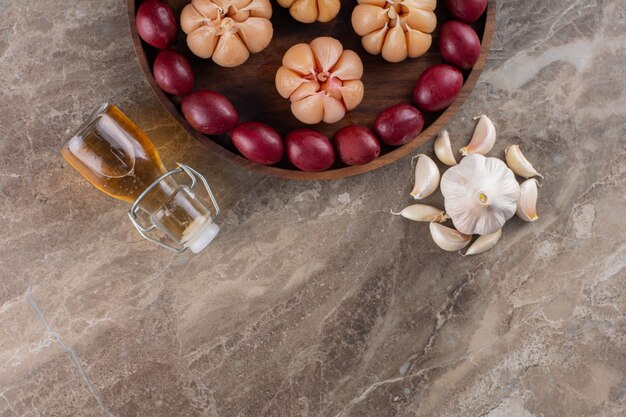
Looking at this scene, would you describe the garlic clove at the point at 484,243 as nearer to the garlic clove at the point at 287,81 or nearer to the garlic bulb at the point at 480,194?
the garlic bulb at the point at 480,194

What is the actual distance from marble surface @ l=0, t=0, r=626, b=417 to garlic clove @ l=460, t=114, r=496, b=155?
25mm

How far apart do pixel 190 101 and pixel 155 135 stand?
0.17m

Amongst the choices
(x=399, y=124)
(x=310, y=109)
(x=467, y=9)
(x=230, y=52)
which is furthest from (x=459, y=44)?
(x=230, y=52)

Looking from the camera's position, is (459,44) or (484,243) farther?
(484,243)

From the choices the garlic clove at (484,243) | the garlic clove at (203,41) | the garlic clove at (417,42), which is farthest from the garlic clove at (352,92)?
the garlic clove at (484,243)

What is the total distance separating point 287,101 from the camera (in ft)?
3.27

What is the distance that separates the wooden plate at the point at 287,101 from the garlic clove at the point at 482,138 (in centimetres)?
11

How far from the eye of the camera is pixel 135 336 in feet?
3.55

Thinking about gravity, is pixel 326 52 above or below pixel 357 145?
above

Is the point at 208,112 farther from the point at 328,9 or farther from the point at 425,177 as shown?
the point at 425,177

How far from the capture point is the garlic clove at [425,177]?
107cm

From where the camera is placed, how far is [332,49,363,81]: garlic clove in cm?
95

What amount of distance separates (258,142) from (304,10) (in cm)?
23

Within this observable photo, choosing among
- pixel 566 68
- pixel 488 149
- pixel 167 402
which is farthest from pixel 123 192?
pixel 566 68
